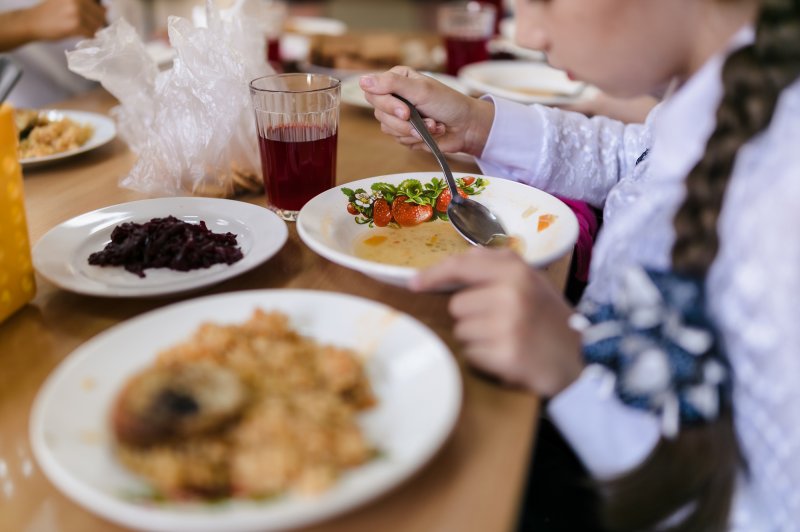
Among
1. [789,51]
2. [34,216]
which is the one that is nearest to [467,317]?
[789,51]

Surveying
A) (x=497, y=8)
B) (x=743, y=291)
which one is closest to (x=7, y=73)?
(x=743, y=291)

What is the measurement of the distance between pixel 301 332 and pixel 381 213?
0.37 metres

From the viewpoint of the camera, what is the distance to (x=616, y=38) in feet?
2.40

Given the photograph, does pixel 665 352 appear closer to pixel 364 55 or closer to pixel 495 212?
pixel 495 212

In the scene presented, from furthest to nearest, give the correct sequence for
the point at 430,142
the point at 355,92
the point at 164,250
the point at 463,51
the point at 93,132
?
the point at 463,51, the point at 355,92, the point at 93,132, the point at 430,142, the point at 164,250

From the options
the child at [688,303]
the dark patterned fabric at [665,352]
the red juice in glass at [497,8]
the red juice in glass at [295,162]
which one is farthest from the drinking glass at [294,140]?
the red juice in glass at [497,8]

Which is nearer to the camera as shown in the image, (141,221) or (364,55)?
(141,221)

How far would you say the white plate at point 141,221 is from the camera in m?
0.81

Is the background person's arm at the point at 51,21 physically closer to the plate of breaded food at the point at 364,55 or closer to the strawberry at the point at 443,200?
the plate of breaded food at the point at 364,55

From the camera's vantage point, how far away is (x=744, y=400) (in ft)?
2.20

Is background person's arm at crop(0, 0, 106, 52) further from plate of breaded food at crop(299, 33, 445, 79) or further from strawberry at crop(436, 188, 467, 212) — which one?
strawberry at crop(436, 188, 467, 212)

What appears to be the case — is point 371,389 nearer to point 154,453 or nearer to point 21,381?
point 154,453

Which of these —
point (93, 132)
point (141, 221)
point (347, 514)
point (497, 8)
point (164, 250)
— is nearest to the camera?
point (347, 514)

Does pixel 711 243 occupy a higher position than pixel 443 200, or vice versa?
pixel 711 243
